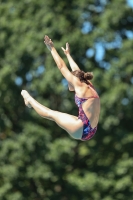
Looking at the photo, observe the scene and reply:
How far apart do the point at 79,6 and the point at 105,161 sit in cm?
478

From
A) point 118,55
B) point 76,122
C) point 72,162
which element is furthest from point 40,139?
point 76,122

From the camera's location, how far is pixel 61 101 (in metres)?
21.8

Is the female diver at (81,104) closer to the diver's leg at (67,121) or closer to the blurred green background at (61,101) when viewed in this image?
the diver's leg at (67,121)

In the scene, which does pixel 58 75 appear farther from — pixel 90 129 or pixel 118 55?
pixel 90 129

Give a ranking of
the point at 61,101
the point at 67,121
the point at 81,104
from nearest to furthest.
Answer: the point at 81,104 → the point at 67,121 → the point at 61,101

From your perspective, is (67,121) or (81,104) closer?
(81,104)

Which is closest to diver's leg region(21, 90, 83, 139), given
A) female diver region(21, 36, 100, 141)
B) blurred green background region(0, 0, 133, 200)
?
female diver region(21, 36, 100, 141)

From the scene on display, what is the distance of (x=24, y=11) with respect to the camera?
22250 millimetres

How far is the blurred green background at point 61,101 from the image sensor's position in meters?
20.6

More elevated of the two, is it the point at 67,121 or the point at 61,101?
the point at 61,101

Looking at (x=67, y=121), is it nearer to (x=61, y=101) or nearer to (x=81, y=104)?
(x=81, y=104)

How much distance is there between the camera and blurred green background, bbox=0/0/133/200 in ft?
67.7

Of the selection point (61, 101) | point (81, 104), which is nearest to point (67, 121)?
point (81, 104)

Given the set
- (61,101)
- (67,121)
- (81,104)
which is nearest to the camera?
(81,104)
